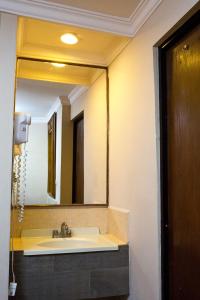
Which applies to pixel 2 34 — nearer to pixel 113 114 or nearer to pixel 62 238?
pixel 113 114

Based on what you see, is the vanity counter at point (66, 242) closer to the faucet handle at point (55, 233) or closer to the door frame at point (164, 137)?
the faucet handle at point (55, 233)

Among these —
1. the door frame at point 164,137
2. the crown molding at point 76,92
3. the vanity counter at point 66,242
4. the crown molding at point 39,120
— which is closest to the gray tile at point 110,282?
the vanity counter at point 66,242

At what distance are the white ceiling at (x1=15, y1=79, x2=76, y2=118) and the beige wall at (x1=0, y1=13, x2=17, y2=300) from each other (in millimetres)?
666

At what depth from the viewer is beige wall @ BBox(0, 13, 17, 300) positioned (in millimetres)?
1569

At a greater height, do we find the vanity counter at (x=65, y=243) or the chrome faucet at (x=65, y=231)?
the chrome faucet at (x=65, y=231)

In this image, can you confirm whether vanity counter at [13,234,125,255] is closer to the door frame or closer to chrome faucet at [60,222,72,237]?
chrome faucet at [60,222,72,237]

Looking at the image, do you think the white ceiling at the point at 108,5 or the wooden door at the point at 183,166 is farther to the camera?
the white ceiling at the point at 108,5

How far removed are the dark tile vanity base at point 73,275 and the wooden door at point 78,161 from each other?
0.59 meters

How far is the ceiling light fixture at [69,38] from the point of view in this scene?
215 cm

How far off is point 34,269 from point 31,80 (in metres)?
1.45

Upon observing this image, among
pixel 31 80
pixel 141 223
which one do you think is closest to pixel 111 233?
pixel 141 223

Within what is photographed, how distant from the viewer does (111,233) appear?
2355 mm

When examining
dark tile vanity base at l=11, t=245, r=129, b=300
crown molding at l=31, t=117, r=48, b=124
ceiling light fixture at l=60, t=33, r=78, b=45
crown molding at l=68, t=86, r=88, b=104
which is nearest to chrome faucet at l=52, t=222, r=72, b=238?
dark tile vanity base at l=11, t=245, r=129, b=300

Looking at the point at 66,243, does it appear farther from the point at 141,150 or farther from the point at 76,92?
the point at 76,92
